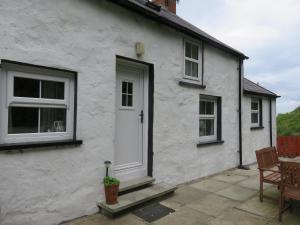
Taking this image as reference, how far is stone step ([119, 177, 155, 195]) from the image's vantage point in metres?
4.51

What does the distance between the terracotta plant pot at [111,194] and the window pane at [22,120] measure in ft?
4.92

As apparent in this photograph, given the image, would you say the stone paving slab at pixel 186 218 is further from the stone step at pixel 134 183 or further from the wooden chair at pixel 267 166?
the wooden chair at pixel 267 166

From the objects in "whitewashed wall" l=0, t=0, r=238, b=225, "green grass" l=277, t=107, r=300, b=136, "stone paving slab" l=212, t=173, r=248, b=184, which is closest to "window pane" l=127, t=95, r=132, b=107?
"whitewashed wall" l=0, t=0, r=238, b=225

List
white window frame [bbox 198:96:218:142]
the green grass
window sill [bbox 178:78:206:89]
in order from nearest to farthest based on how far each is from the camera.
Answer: window sill [bbox 178:78:206:89]
white window frame [bbox 198:96:218:142]
the green grass

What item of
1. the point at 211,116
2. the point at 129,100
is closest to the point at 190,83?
the point at 211,116

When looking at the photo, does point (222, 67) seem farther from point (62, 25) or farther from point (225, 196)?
point (62, 25)

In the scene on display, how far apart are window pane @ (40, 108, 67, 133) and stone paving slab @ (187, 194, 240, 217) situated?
9.05ft

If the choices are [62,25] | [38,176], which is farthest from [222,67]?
[38,176]

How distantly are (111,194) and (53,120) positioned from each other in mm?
1565

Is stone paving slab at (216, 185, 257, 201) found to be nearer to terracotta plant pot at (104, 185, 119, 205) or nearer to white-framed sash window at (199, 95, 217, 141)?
white-framed sash window at (199, 95, 217, 141)

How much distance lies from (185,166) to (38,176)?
11.8 feet

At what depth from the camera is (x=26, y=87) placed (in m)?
3.42

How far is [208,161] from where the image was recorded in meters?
6.73

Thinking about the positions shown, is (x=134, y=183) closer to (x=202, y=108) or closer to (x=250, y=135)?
(x=202, y=108)
